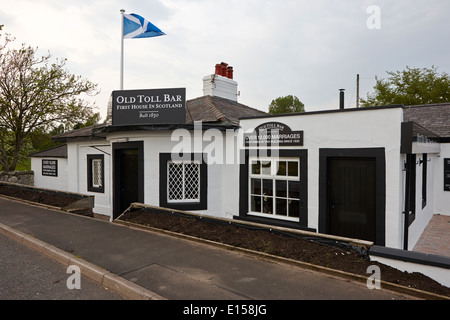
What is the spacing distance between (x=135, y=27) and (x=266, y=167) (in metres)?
8.18

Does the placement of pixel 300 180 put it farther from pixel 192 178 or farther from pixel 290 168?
pixel 192 178

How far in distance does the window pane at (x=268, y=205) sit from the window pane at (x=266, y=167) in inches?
27.4

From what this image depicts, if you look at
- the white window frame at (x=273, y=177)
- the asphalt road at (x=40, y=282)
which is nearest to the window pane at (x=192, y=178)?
the white window frame at (x=273, y=177)

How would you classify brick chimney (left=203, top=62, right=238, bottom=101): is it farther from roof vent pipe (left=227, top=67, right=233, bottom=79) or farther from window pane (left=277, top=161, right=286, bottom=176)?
window pane (left=277, top=161, right=286, bottom=176)

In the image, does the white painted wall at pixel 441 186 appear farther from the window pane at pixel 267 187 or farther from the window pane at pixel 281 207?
the window pane at pixel 267 187

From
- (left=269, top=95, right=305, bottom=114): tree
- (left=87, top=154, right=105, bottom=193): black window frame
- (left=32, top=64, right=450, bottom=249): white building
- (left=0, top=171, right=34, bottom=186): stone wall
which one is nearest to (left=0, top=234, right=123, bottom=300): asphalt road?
(left=32, top=64, right=450, bottom=249): white building

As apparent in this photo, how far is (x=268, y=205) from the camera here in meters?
8.21

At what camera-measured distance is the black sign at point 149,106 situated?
9.03m

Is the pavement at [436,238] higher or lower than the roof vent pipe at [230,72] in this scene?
lower

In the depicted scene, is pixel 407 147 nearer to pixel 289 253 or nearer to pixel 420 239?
pixel 289 253

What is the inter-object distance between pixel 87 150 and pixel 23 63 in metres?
8.88

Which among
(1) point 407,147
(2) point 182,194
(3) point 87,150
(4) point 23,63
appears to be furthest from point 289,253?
(4) point 23,63

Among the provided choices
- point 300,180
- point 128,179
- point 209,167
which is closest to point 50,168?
point 128,179

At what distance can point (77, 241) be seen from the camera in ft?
23.6
